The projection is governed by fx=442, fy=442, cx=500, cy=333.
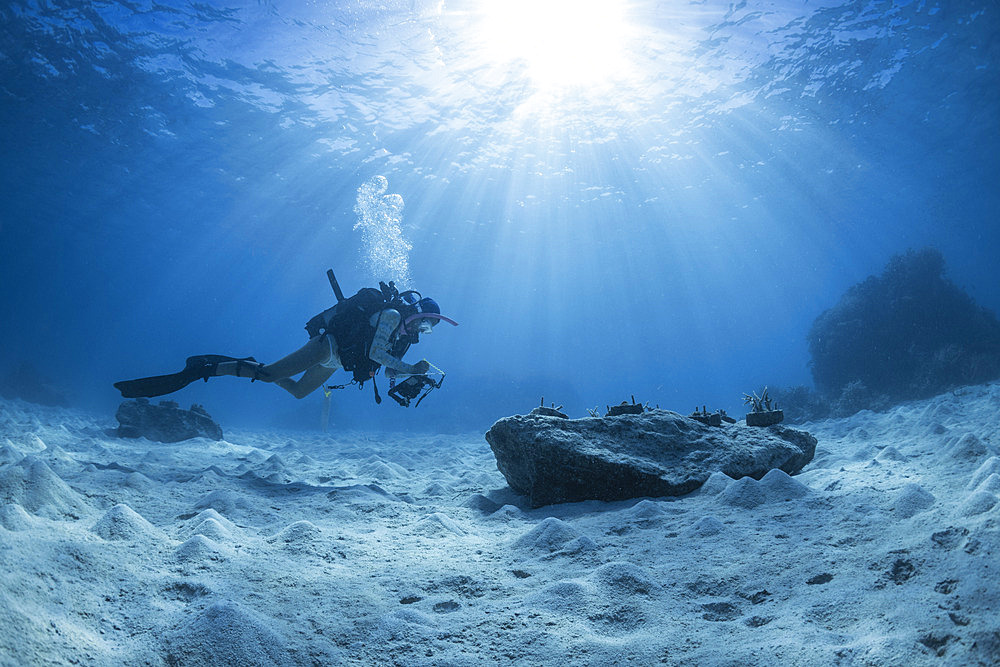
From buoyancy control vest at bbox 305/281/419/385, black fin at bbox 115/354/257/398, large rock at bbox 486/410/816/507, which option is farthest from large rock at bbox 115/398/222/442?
large rock at bbox 486/410/816/507

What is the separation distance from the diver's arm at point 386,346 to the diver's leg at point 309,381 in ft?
3.80

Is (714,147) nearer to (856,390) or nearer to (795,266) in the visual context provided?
(856,390)

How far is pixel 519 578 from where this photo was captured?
2844mm

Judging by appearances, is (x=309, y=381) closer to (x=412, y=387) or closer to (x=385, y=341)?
(x=385, y=341)

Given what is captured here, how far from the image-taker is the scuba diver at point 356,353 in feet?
18.3

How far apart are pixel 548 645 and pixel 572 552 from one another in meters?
1.16

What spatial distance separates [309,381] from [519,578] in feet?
15.7

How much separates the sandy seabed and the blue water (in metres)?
17.4

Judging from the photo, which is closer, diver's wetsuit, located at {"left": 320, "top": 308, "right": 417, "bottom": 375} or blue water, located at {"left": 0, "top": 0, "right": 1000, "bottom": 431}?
diver's wetsuit, located at {"left": 320, "top": 308, "right": 417, "bottom": 375}

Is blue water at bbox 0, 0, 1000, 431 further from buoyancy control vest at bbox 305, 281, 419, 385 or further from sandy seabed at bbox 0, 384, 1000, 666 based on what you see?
sandy seabed at bbox 0, 384, 1000, 666

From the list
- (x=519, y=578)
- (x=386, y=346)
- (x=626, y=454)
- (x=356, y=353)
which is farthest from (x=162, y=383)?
(x=626, y=454)

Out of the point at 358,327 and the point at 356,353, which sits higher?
the point at 358,327

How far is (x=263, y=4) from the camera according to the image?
50.4ft

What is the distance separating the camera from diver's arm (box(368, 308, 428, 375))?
5.66m
